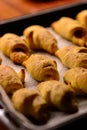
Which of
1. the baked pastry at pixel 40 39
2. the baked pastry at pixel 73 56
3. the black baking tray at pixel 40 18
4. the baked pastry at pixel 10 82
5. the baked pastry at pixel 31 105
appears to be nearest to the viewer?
the baked pastry at pixel 31 105

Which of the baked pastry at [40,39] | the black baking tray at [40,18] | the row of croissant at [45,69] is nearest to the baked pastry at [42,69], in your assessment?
the row of croissant at [45,69]

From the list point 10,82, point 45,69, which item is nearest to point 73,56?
point 45,69

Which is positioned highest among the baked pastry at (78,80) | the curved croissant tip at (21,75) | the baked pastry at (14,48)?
the baked pastry at (14,48)

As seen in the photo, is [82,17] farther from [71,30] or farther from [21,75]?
[21,75]

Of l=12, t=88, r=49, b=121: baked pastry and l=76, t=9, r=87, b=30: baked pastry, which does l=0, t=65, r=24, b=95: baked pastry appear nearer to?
l=12, t=88, r=49, b=121: baked pastry

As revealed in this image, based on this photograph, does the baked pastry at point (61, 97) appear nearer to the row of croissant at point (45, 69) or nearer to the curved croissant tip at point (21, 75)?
the row of croissant at point (45, 69)

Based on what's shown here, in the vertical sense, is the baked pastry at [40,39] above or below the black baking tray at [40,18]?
below

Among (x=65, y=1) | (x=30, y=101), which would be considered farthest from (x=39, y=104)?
(x=65, y=1)
